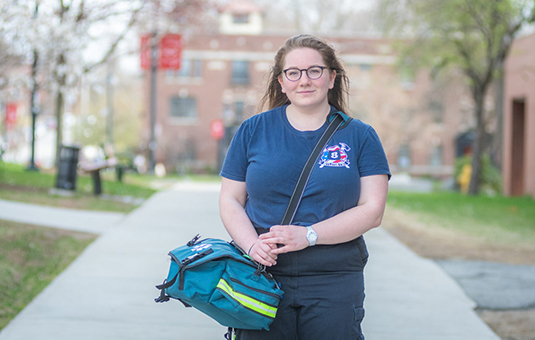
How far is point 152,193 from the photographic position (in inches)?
626

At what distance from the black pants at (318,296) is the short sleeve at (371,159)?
1.10ft

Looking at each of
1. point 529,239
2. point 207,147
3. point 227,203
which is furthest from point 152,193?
point 207,147

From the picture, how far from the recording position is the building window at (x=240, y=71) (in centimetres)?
4812

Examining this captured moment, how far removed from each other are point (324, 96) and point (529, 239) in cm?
879

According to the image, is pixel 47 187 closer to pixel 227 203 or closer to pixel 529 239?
pixel 529 239

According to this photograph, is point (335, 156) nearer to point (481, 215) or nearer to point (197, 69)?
point (481, 215)

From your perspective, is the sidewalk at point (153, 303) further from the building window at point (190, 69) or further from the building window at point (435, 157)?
the building window at point (435, 157)

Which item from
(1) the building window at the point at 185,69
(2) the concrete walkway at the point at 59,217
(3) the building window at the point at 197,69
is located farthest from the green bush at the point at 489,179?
(1) the building window at the point at 185,69

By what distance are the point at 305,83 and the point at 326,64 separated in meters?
0.13

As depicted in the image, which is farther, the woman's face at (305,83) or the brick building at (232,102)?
the brick building at (232,102)

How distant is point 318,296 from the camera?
2.68 metres

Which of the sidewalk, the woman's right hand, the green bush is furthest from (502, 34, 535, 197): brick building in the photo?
the woman's right hand

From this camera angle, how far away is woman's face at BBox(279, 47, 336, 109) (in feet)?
9.08

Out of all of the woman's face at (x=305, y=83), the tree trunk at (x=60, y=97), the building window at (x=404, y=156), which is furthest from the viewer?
the building window at (x=404, y=156)
